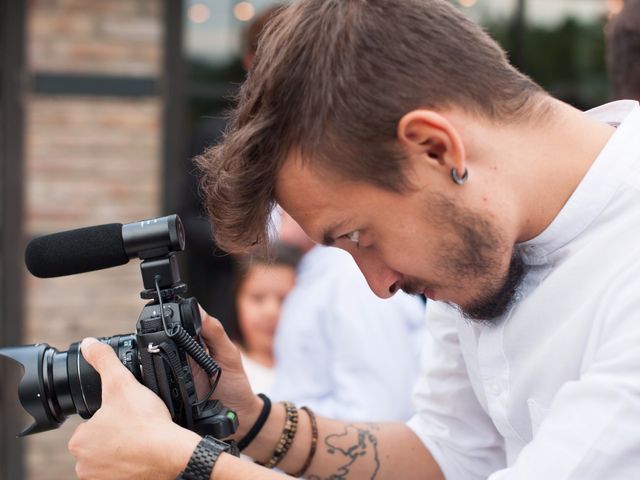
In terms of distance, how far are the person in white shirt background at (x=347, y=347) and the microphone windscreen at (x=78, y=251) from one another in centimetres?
121

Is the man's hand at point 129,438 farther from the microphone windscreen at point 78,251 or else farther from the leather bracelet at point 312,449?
the leather bracelet at point 312,449

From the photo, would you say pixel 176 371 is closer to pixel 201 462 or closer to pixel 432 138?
pixel 201 462

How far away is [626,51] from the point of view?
8.89 ft

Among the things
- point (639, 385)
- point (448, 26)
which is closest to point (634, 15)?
point (448, 26)

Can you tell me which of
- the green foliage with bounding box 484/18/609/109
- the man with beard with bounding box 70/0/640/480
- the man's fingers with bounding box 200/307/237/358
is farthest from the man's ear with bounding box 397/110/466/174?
the green foliage with bounding box 484/18/609/109

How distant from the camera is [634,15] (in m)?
2.68

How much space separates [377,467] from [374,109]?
0.94 metres

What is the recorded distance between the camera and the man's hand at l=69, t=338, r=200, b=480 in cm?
172

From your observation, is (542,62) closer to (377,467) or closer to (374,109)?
(377,467)

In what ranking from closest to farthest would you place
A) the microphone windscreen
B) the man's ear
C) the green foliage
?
the man's ear → the microphone windscreen → the green foliage

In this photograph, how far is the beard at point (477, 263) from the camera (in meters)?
1.66

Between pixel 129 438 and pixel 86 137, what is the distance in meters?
3.52

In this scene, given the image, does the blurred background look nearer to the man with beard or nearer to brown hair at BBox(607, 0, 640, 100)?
brown hair at BBox(607, 0, 640, 100)

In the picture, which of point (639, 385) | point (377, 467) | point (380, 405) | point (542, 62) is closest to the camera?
point (639, 385)
